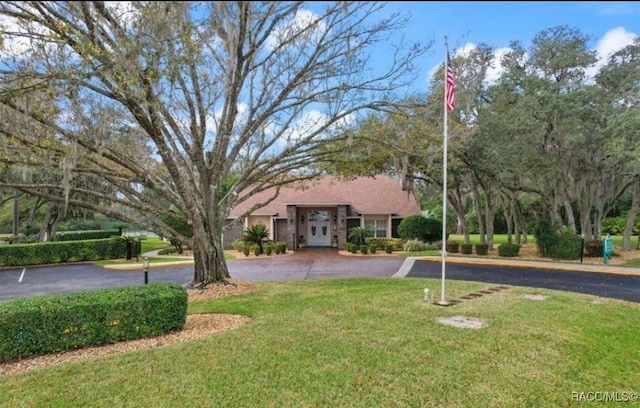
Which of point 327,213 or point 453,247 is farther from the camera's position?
point 327,213

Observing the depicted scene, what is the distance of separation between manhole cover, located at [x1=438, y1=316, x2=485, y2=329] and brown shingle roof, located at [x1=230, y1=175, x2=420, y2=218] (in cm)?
1703

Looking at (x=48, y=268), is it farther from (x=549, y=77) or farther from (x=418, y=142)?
(x=549, y=77)

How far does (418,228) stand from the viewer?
2344 cm

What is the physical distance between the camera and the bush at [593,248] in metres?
17.9

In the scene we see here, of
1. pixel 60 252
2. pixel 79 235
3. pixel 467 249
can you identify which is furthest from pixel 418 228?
pixel 79 235

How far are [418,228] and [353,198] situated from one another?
527 centimetres

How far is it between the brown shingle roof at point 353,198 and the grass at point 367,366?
17.4 metres

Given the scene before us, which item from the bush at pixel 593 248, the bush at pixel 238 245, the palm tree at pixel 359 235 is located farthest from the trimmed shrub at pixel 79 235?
the bush at pixel 593 248

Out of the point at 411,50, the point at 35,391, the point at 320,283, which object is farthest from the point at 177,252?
the point at 35,391

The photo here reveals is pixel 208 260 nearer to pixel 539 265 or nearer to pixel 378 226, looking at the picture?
pixel 539 265

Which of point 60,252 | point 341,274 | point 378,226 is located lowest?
point 341,274

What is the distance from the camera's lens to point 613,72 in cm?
1623

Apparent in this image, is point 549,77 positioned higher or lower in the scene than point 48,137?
higher

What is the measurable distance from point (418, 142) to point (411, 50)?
2.59m
